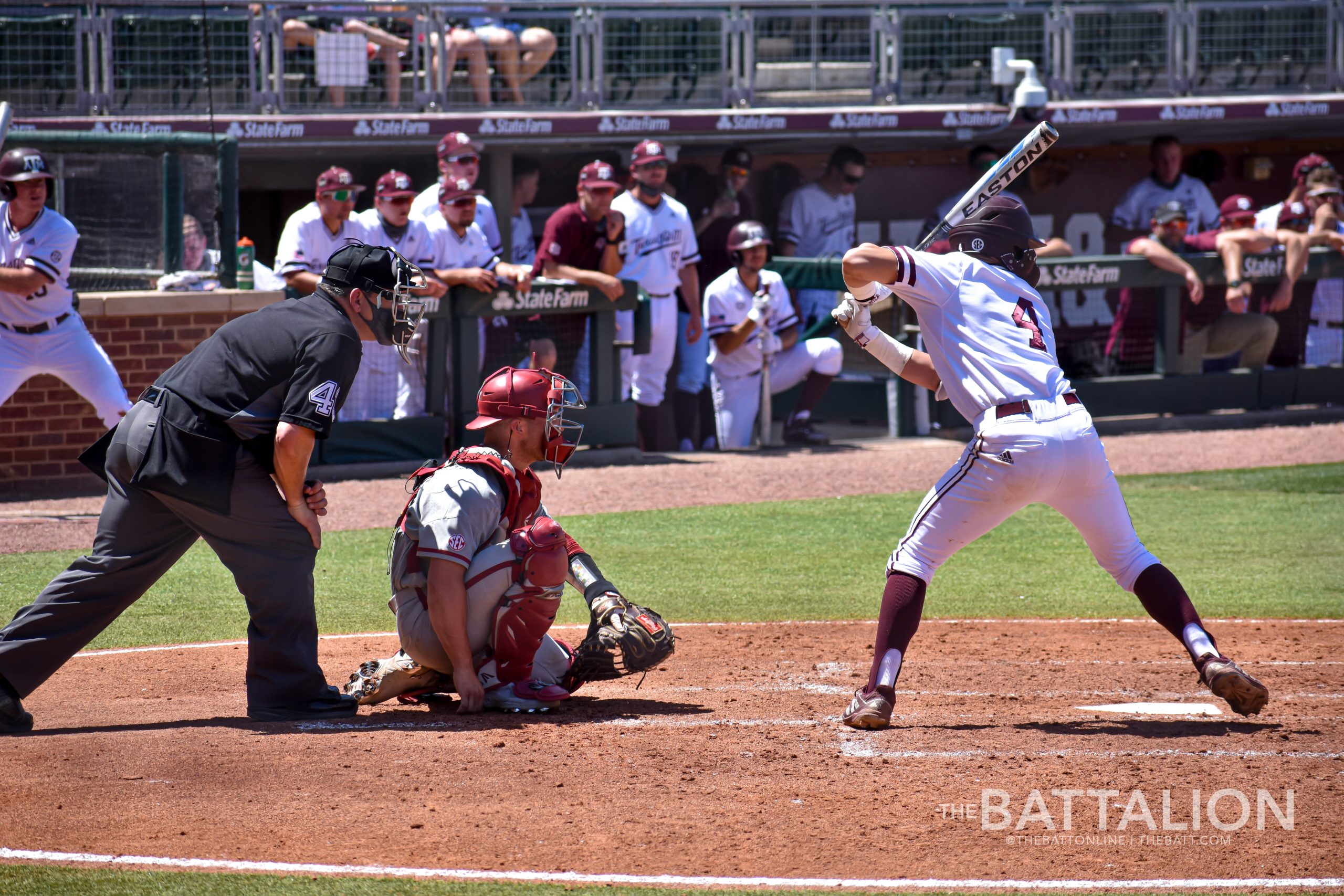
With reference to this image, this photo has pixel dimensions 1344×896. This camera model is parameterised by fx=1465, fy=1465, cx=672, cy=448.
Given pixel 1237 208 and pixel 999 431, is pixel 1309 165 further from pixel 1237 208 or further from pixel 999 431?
pixel 999 431

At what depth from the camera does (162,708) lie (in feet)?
16.1

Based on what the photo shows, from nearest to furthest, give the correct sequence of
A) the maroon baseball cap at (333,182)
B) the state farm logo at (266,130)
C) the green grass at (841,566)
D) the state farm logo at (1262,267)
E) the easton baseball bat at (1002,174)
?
the easton baseball bat at (1002,174)
the green grass at (841,566)
the maroon baseball cap at (333,182)
the state farm logo at (266,130)
the state farm logo at (1262,267)

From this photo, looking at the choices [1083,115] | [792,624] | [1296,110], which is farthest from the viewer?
[1296,110]

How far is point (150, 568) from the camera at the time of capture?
457cm

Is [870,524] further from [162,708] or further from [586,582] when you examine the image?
[162,708]

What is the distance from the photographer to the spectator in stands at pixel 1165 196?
13.2 m

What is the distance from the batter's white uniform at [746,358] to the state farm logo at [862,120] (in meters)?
1.85

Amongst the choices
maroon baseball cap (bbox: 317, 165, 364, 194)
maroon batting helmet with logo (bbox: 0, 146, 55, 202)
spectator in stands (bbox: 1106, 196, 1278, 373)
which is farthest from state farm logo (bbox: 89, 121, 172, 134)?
spectator in stands (bbox: 1106, 196, 1278, 373)

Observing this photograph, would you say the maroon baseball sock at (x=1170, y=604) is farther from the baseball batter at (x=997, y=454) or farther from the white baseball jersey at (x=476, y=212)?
the white baseball jersey at (x=476, y=212)

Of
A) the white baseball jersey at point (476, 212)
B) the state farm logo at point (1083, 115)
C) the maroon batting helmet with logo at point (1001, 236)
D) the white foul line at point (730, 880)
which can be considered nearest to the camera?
the white foul line at point (730, 880)

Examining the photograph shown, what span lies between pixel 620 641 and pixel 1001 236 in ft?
5.87

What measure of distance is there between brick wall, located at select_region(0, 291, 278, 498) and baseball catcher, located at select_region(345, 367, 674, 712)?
521cm

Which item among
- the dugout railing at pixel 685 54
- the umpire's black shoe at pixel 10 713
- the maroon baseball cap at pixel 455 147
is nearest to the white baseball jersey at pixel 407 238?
the maroon baseball cap at pixel 455 147

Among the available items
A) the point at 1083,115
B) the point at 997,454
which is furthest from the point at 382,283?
the point at 1083,115
